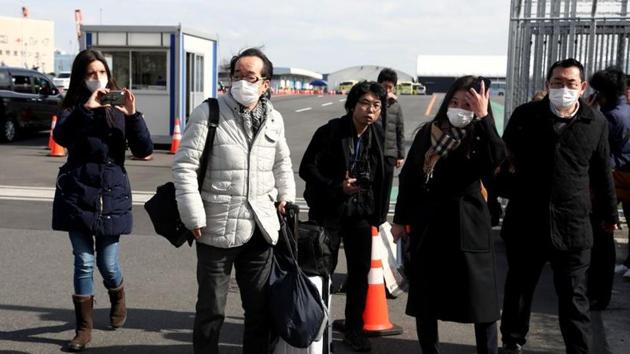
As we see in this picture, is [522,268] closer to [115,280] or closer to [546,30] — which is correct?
[115,280]

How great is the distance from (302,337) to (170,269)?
3.30 m

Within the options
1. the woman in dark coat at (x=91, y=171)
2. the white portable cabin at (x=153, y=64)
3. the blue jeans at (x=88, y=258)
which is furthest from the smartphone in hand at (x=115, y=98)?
the white portable cabin at (x=153, y=64)

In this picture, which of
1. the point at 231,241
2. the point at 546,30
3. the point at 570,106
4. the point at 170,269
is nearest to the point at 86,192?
the point at 231,241

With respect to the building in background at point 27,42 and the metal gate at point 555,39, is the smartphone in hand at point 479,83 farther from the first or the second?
the building in background at point 27,42

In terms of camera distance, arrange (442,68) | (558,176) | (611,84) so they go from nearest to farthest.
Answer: (558,176), (611,84), (442,68)

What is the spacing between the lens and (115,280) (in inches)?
200

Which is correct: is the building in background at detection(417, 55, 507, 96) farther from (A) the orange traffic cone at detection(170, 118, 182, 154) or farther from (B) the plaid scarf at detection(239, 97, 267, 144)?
(B) the plaid scarf at detection(239, 97, 267, 144)

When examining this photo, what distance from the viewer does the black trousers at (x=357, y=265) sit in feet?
16.2

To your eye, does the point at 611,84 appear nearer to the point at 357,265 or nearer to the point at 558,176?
the point at 558,176

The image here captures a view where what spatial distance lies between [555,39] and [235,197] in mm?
5800

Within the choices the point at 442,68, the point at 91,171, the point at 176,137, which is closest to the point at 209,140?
the point at 91,171

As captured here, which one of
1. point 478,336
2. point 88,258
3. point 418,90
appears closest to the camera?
point 478,336

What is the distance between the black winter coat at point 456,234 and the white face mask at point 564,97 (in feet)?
2.10

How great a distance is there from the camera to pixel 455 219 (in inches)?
162
